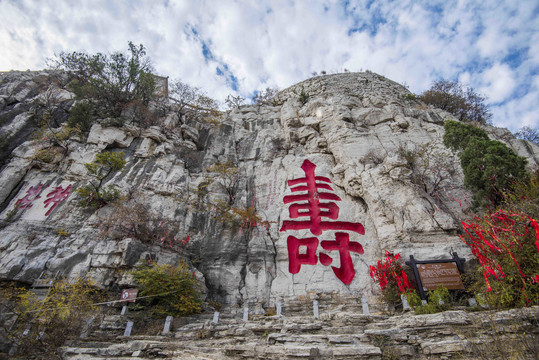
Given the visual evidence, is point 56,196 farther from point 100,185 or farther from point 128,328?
point 128,328

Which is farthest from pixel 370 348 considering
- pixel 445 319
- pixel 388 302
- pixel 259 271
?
pixel 259 271

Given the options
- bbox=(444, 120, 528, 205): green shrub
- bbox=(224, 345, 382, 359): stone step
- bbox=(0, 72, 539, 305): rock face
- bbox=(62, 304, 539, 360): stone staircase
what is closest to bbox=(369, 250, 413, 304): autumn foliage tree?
bbox=(0, 72, 539, 305): rock face

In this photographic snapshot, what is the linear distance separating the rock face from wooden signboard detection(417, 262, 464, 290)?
2.14ft

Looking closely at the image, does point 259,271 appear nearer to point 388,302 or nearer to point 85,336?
point 388,302

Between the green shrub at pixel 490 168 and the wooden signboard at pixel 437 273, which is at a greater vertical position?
the green shrub at pixel 490 168

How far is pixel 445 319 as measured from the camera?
5.08 meters

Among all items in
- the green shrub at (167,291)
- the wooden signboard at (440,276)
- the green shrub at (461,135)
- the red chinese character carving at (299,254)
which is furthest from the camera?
the green shrub at (461,135)

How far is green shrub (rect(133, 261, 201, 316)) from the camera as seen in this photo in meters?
7.88

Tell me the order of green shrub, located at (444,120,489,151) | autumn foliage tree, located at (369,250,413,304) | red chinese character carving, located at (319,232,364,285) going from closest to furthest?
1. autumn foliage tree, located at (369,250,413,304)
2. red chinese character carving, located at (319,232,364,285)
3. green shrub, located at (444,120,489,151)

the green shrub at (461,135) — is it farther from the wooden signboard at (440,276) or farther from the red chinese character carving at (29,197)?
the red chinese character carving at (29,197)

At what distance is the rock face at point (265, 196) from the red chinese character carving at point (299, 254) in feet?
0.12

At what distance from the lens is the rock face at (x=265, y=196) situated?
899cm

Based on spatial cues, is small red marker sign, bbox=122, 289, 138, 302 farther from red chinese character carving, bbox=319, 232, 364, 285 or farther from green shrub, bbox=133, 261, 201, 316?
red chinese character carving, bbox=319, 232, 364, 285

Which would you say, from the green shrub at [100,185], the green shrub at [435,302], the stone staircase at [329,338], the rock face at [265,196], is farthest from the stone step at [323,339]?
the green shrub at [100,185]
